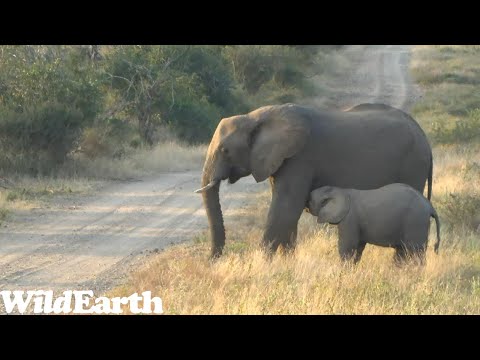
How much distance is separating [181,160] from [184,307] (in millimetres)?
14836

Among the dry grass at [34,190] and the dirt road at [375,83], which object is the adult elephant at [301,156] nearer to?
the dry grass at [34,190]

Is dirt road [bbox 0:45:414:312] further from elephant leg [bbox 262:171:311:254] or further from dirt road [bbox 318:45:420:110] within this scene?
dirt road [bbox 318:45:420:110]

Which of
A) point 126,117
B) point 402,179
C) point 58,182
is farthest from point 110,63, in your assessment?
point 402,179

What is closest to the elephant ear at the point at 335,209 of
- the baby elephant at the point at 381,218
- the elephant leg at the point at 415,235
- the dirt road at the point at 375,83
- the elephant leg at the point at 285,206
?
the baby elephant at the point at 381,218

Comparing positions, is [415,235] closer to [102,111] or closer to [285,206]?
[285,206]

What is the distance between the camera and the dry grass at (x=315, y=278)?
8383 millimetres

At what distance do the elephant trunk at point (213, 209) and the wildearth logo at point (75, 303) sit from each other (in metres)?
2.06

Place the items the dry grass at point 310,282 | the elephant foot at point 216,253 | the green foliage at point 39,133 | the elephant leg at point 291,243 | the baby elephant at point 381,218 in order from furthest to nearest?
the green foliage at point 39,133
the elephant foot at point 216,253
the elephant leg at point 291,243
the baby elephant at point 381,218
the dry grass at point 310,282

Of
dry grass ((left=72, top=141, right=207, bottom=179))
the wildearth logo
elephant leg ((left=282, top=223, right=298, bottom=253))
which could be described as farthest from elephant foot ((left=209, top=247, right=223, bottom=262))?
dry grass ((left=72, top=141, right=207, bottom=179))

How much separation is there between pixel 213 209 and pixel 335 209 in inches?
68.6

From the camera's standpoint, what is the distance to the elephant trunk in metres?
11.1

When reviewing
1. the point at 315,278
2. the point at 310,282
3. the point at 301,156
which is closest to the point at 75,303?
the point at 310,282

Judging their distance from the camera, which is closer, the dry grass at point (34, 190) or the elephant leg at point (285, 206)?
the elephant leg at point (285, 206)

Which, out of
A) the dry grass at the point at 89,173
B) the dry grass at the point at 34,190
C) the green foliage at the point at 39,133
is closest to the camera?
the dry grass at the point at 34,190
